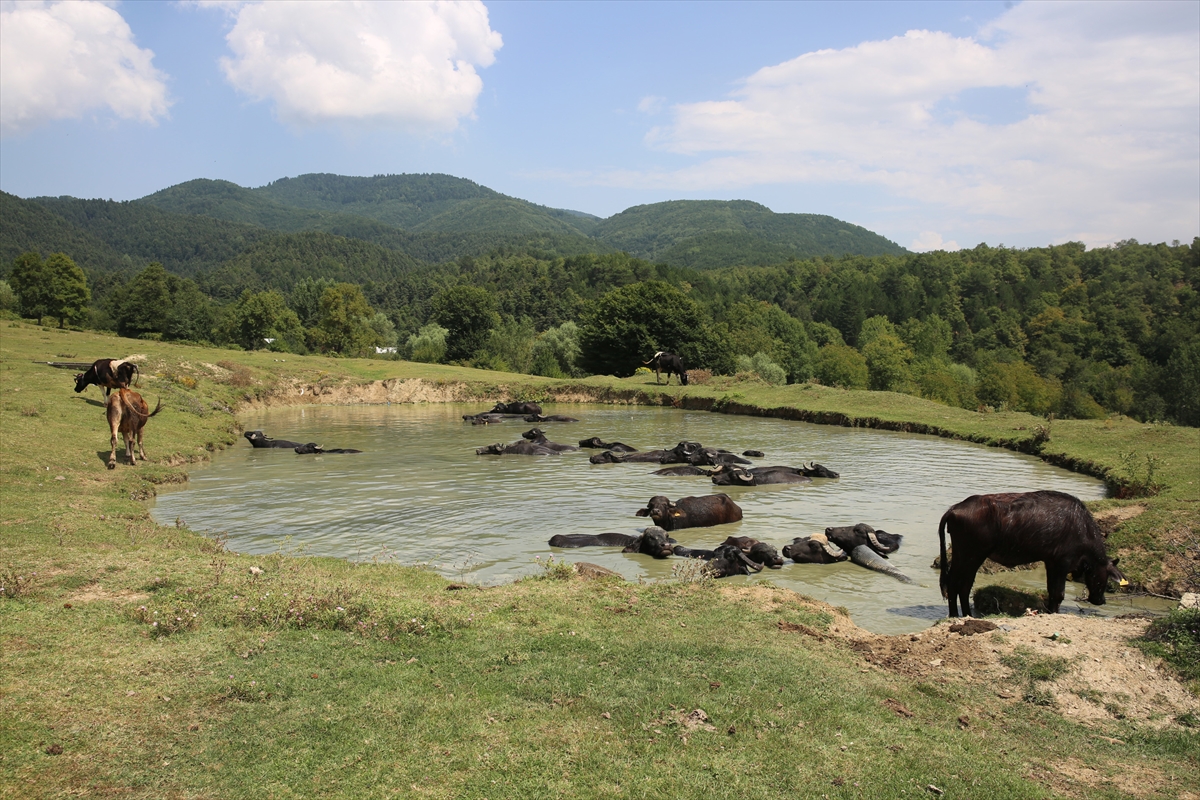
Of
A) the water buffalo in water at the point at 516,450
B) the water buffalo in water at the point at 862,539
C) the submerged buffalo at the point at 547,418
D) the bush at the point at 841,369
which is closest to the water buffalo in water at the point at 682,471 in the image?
the water buffalo in water at the point at 516,450

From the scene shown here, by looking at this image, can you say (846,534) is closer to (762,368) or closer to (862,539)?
(862,539)

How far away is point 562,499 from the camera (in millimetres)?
17906

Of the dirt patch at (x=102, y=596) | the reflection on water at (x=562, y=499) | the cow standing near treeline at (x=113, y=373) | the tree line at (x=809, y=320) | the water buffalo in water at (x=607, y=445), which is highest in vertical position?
the tree line at (x=809, y=320)

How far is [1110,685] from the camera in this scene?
6.97 m

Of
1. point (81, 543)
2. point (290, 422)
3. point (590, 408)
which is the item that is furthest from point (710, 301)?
point (81, 543)

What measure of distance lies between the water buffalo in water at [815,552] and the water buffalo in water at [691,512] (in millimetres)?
2615

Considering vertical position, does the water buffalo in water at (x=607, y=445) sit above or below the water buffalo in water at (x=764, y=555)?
above

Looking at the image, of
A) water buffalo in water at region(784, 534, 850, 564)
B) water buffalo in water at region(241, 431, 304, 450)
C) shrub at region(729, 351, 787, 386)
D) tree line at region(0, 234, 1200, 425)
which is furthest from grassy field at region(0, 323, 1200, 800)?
shrub at region(729, 351, 787, 386)

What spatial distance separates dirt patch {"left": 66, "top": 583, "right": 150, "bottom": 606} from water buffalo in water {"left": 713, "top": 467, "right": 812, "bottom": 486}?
13.9m

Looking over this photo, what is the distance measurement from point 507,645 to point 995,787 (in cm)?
448

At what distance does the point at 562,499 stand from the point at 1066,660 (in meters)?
12.0

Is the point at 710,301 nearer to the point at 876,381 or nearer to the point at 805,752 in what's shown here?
the point at 876,381

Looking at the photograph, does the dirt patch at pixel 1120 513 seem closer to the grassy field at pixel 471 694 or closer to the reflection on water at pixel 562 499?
the grassy field at pixel 471 694

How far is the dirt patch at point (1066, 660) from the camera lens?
22.0 ft
